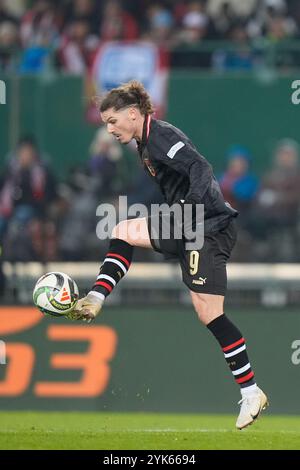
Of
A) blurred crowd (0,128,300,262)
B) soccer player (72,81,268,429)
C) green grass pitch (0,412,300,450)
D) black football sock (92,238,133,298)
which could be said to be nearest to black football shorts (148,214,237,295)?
soccer player (72,81,268,429)

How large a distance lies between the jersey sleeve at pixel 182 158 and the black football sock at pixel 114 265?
2.41 ft

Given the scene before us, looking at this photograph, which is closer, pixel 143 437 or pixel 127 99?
pixel 143 437

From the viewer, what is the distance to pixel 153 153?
28.2 ft

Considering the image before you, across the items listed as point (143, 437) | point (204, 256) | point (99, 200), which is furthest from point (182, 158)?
point (99, 200)

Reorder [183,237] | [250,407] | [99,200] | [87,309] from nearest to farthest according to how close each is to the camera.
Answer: [87,309] < [250,407] < [183,237] < [99,200]

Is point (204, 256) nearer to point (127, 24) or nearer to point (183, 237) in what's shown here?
point (183, 237)

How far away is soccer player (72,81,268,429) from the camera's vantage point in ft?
28.1

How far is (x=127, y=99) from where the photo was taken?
343 inches

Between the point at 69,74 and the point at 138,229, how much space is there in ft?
14.9

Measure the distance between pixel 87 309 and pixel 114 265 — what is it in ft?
1.71

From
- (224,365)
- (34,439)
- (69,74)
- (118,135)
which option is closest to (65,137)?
(69,74)

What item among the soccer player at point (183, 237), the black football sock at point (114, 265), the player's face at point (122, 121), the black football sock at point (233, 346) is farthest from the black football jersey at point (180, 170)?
the black football sock at point (233, 346)

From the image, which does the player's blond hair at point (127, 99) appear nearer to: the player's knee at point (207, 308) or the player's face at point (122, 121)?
the player's face at point (122, 121)

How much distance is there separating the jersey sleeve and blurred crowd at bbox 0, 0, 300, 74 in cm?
524
